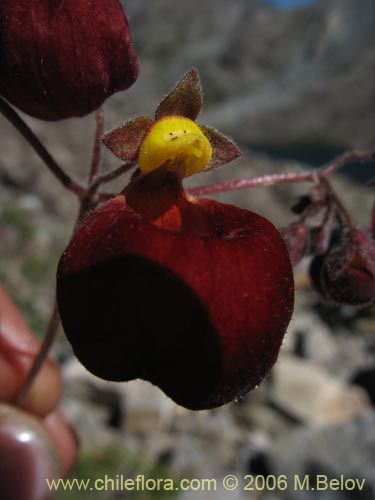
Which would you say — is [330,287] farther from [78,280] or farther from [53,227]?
[53,227]

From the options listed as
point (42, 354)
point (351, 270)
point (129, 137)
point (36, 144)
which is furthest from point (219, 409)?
point (129, 137)

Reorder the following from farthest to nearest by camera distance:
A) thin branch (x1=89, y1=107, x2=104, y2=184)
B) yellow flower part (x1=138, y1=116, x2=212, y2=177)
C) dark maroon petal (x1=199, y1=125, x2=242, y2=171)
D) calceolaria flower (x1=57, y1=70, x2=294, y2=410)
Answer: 1. thin branch (x1=89, y1=107, x2=104, y2=184)
2. dark maroon petal (x1=199, y1=125, x2=242, y2=171)
3. yellow flower part (x1=138, y1=116, x2=212, y2=177)
4. calceolaria flower (x1=57, y1=70, x2=294, y2=410)

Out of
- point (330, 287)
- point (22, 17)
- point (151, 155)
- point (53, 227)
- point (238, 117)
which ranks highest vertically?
point (22, 17)

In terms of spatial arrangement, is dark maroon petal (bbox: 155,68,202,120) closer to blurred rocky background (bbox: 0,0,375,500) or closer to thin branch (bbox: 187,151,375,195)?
blurred rocky background (bbox: 0,0,375,500)

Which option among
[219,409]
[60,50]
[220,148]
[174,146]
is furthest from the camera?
[219,409]

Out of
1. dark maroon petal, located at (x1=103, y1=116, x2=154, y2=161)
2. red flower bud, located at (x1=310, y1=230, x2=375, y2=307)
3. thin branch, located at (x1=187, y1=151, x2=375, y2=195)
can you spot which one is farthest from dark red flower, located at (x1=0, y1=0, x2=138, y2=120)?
red flower bud, located at (x1=310, y1=230, x2=375, y2=307)

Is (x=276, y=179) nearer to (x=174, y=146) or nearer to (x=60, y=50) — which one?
(x=174, y=146)

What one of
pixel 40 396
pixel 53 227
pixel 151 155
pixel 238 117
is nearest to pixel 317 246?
pixel 151 155
